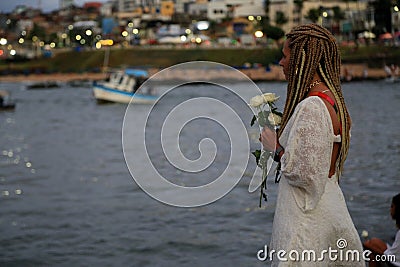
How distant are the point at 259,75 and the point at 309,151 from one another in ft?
240

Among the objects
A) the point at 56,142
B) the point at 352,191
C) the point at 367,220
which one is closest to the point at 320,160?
the point at 367,220

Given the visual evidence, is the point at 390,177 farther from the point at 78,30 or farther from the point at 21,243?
the point at 78,30

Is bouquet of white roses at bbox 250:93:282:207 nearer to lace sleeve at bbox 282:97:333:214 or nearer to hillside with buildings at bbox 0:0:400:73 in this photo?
lace sleeve at bbox 282:97:333:214

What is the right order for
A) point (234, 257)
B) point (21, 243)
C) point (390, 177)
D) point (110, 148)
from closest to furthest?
1. point (234, 257)
2. point (21, 243)
3. point (390, 177)
4. point (110, 148)

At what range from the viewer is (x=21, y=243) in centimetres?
1080

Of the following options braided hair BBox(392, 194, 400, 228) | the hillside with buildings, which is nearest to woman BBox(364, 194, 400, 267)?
braided hair BBox(392, 194, 400, 228)

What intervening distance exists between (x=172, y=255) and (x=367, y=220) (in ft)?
8.48

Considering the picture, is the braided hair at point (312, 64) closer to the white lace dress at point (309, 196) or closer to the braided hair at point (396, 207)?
the white lace dress at point (309, 196)

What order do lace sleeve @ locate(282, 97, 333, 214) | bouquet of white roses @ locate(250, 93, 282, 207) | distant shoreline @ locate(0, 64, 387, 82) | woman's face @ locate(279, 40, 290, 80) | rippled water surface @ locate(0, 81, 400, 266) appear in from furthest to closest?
distant shoreline @ locate(0, 64, 387, 82) < rippled water surface @ locate(0, 81, 400, 266) < bouquet of white roses @ locate(250, 93, 282, 207) < woman's face @ locate(279, 40, 290, 80) < lace sleeve @ locate(282, 97, 333, 214)

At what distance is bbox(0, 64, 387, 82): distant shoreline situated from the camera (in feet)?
222

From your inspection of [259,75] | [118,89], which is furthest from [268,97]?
[259,75]

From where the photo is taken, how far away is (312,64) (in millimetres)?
3186

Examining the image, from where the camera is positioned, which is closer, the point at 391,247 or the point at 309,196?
the point at 309,196

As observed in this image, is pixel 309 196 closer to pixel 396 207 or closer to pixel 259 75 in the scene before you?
pixel 396 207
